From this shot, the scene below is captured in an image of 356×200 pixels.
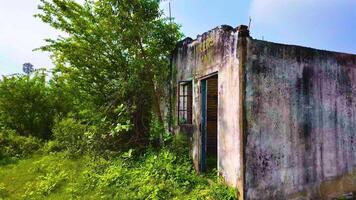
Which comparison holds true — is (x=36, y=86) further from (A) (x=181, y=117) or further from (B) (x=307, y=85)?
(B) (x=307, y=85)

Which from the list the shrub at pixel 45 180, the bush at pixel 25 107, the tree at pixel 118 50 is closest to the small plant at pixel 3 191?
the shrub at pixel 45 180

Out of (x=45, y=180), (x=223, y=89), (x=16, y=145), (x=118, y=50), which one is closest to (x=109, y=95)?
(x=118, y=50)

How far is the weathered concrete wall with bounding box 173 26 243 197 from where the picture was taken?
6.29 meters

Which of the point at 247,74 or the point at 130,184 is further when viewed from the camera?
the point at 130,184

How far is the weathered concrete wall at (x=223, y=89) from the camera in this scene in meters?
6.29

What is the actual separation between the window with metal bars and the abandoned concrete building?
84 cm

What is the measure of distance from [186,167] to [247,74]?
2.88m

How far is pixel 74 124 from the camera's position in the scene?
970 centimetres

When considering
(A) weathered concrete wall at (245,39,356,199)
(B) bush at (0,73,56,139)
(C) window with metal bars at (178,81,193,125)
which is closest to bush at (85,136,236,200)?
(C) window with metal bars at (178,81,193,125)

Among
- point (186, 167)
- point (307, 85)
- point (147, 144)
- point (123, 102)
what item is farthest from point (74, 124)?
point (307, 85)

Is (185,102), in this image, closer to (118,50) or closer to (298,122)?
(118,50)

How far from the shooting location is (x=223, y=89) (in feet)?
22.5

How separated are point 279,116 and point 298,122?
1.65 ft

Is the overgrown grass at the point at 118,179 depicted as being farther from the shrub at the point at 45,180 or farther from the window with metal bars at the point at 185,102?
the window with metal bars at the point at 185,102
